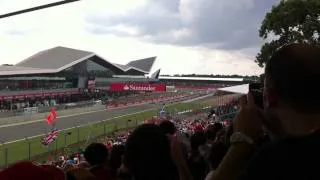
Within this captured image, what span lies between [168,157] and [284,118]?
4.11 ft

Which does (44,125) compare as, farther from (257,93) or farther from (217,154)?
(257,93)

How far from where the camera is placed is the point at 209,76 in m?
187

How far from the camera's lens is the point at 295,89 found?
1.97m

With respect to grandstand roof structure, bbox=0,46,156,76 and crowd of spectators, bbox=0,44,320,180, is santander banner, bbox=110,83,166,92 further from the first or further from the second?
crowd of spectators, bbox=0,44,320,180

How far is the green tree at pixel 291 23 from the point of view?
37625 mm

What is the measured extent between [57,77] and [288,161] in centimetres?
9935

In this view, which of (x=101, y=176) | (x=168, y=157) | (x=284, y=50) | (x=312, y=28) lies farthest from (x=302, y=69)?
(x=312, y=28)

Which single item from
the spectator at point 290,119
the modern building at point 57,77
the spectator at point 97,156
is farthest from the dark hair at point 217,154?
the modern building at point 57,77

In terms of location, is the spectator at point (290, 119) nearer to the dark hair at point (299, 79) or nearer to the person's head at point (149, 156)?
the dark hair at point (299, 79)

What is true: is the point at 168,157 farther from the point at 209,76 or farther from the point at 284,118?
the point at 209,76

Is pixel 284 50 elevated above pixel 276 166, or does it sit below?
above

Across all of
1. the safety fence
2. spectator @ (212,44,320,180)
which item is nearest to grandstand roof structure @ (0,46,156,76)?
the safety fence

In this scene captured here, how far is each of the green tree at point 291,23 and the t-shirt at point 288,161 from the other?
36.6 m

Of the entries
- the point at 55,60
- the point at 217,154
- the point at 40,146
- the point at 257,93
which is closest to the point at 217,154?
the point at 217,154
